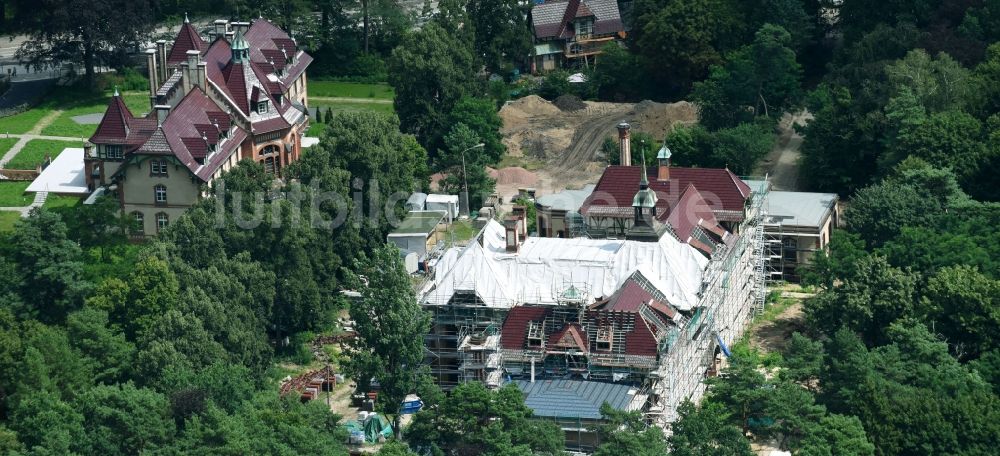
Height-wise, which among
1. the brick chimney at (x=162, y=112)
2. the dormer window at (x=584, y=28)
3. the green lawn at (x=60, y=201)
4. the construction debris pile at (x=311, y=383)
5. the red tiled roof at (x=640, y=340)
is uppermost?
the dormer window at (x=584, y=28)


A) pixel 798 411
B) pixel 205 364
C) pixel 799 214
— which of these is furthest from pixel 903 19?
pixel 205 364

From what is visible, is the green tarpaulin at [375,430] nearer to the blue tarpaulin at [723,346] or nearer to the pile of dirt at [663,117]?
the blue tarpaulin at [723,346]

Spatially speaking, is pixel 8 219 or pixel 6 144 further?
pixel 6 144

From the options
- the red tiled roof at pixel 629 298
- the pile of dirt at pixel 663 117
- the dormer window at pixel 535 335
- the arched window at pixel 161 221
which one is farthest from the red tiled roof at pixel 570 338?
the pile of dirt at pixel 663 117

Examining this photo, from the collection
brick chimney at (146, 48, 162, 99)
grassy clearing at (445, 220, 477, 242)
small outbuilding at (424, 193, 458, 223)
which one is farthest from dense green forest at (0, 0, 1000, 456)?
brick chimney at (146, 48, 162, 99)

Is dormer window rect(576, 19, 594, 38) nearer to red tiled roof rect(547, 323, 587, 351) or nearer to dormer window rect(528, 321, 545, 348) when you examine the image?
dormer window rect(528, 321, 545, 348)

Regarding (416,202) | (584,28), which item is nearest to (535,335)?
(416,202)

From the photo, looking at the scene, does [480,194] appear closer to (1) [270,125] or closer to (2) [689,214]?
(1) [270,125]
